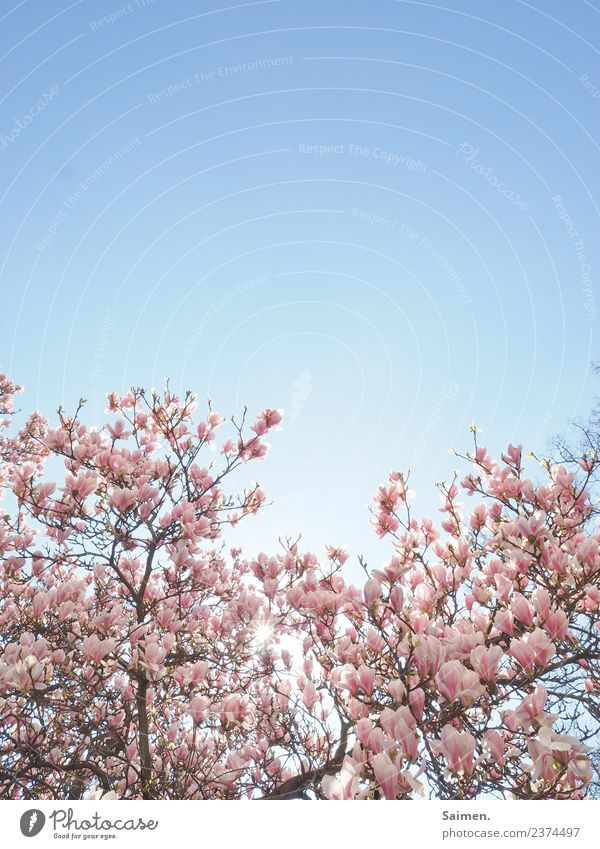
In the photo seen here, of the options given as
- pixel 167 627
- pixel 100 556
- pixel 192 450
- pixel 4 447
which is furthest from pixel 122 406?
pixel 4 447

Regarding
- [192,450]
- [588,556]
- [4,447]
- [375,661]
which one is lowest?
[375,661]

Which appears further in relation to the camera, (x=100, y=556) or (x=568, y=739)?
(x=100, y=556)

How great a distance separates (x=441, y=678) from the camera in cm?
214

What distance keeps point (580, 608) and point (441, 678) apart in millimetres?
1499

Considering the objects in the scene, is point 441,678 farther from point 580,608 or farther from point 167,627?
point 167,627

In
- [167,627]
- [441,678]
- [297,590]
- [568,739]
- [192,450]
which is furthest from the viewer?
[192,450]

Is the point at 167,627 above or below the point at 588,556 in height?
above

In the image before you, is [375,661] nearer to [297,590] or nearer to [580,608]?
[297,590]
